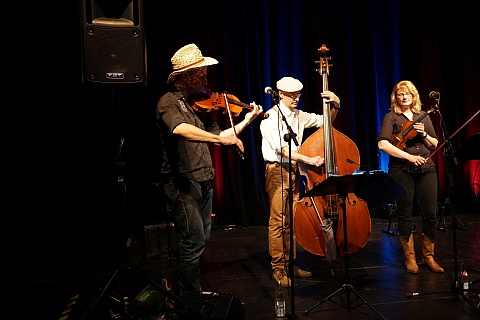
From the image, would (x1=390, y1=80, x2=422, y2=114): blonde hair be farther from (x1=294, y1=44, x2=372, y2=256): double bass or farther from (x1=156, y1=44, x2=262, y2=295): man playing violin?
(x1=156, y1=44, x2=262, y2=295): man playing violin

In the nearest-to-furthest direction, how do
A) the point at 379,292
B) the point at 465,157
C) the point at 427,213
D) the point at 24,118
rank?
the point at 465,157, the point at 379,292, the point at 427,213, the point at 24,118

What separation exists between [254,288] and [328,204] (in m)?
1.03

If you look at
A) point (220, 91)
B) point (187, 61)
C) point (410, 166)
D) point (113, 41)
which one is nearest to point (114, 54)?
point (113, 41)

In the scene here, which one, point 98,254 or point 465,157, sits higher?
point 465,157

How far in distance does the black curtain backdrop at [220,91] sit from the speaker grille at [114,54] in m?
2.39

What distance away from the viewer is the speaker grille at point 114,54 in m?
3.06

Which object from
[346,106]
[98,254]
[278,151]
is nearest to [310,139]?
[278,151]

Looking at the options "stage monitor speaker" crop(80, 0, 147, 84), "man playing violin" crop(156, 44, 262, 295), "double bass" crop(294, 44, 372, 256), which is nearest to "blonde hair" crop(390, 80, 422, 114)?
"double bass" crop(294, 44, 372, 256)

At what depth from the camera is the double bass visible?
4262mm

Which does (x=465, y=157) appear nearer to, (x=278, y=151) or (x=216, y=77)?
(x=278, y=151)

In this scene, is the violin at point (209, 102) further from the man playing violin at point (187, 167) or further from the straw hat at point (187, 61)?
the straw hat at point (187, 61)

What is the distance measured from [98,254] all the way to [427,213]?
11.6 ft

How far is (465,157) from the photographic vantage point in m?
3.77

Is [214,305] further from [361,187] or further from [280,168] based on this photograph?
[280,168]
